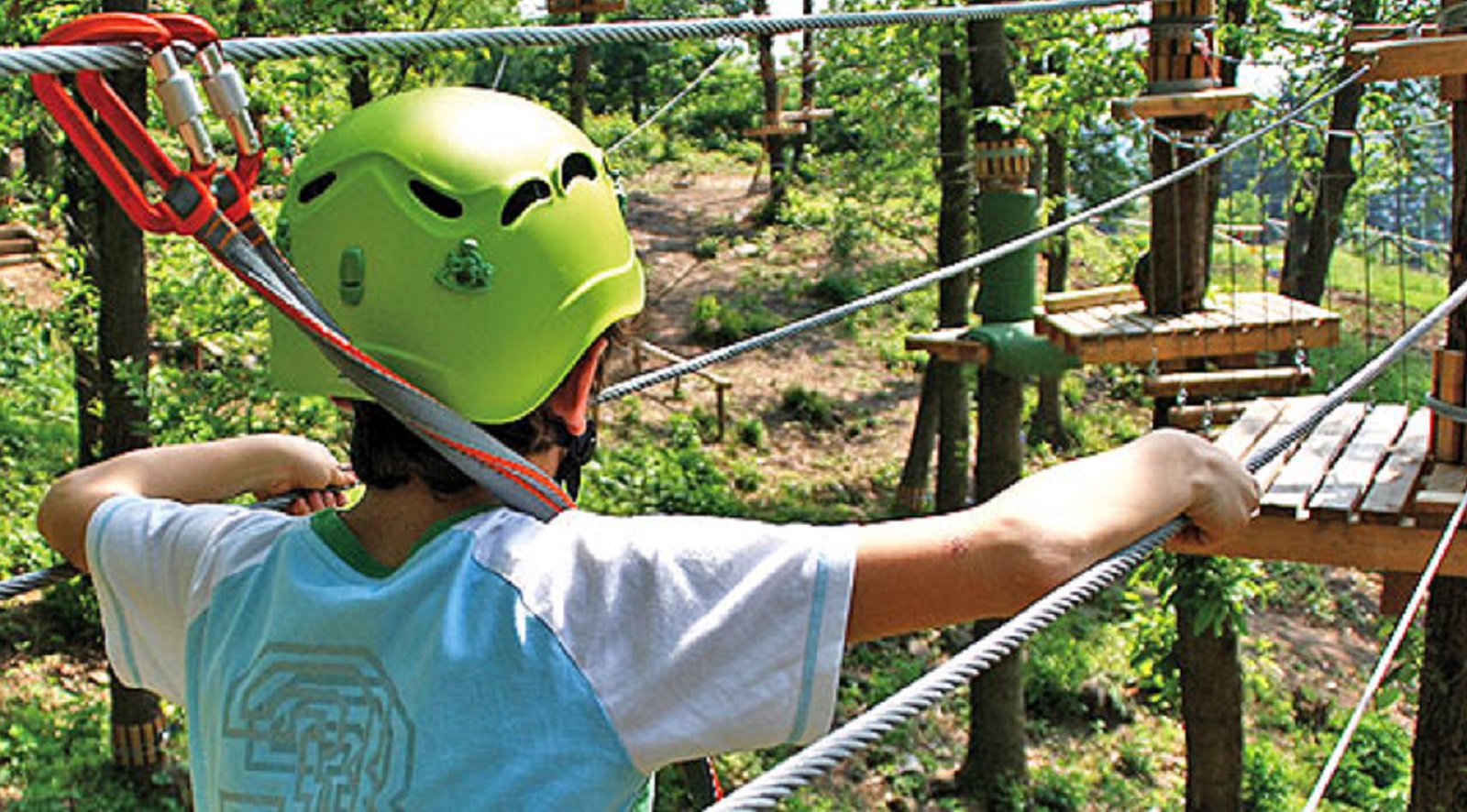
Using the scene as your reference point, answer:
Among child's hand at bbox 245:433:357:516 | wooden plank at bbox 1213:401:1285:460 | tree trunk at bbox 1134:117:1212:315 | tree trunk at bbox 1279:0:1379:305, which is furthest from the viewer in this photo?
tree trunk at bbox 1279:0:1379:305

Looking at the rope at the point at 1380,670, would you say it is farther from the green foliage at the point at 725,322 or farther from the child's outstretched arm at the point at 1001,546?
the green foliage at the point at 725,322

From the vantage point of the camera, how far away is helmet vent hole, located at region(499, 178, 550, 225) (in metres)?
1.10

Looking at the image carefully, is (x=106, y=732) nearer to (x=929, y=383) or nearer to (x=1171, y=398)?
(x=1171, y=398)

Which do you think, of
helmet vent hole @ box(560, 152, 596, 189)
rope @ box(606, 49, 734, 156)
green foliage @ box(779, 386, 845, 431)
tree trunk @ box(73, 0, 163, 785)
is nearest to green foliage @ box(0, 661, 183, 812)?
tree trunk @ box(73, 0, 163, 785)

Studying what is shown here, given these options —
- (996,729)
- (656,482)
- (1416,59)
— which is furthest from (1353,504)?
(656,482)

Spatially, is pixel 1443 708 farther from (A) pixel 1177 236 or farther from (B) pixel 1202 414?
(A) pixel 1177 236

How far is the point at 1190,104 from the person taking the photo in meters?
4.70

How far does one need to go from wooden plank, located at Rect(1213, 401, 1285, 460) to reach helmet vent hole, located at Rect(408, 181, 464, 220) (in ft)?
8.47

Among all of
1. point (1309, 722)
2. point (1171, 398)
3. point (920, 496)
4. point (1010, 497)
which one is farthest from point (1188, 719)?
point (1010, 497)

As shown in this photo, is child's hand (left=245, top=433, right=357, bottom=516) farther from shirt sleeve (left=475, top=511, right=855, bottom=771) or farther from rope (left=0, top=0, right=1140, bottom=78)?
shirt sleeve (left=475, top=511, right=855, bottom=771)

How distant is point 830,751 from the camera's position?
3.20 ft

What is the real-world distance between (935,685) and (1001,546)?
13cm

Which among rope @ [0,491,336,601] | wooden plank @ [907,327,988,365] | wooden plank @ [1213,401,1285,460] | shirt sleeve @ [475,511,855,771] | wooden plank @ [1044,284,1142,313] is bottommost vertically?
wooden plank @ [907,327,988,365]

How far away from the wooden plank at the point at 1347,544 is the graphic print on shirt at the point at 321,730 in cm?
241
